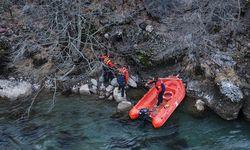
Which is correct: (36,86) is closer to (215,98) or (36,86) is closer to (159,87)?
(159,87)

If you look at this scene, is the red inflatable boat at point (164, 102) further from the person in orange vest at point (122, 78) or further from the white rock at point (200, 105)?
the person in orange vest at point (122, 78)

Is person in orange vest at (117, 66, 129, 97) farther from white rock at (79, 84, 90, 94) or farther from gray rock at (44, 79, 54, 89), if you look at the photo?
gray rock at (44, 79, 54, 89)

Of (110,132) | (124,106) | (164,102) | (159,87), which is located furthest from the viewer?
(164,102)

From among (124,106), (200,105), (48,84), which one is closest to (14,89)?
(48,84)

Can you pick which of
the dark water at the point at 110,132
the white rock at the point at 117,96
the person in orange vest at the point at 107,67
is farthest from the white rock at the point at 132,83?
the dark water at the point at 110,132

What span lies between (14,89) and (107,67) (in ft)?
12.1

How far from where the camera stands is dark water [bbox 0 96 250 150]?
9.56 meters

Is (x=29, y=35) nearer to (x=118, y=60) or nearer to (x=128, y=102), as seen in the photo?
(x=118, y=60)

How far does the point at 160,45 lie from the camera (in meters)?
12.8

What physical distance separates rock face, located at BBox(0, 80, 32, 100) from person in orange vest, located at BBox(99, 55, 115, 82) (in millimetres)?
3010

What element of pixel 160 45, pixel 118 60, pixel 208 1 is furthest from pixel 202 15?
pixel 118 60

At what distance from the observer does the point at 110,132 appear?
1014 cm

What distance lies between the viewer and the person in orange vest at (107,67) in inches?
471

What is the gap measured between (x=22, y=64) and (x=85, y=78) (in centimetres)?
285
